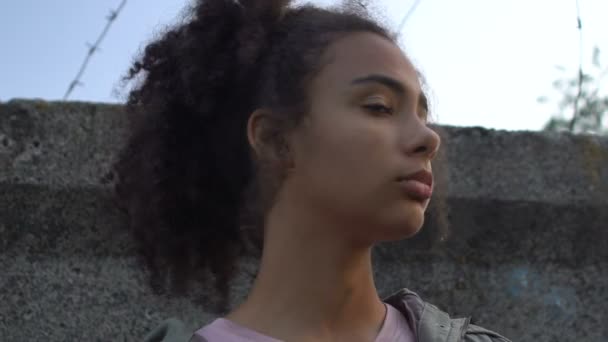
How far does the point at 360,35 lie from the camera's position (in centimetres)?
228

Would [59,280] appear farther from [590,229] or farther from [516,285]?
[590,229]

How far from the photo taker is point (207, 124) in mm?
2402

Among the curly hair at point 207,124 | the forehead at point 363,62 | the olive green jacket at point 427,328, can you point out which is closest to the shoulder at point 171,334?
the olive green jacket at point 427,328

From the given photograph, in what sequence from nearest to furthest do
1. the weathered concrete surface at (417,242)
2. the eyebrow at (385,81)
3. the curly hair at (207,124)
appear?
the eyebrow at (385,81), the curly hair at (207,124), the weathered concrete surface at (417,242)

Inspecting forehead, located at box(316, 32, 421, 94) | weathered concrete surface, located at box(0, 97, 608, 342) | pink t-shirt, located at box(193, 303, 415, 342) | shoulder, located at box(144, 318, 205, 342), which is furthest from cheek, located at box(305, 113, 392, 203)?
weathered concrete surface, located at box(0, 97, 608, 342)

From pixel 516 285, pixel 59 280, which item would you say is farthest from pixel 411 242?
pixel 59 280

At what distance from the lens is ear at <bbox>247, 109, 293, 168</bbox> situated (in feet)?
7.30

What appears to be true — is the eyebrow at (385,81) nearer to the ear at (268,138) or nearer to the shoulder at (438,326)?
the ear at (268,138)

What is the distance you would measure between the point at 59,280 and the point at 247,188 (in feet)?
2.14

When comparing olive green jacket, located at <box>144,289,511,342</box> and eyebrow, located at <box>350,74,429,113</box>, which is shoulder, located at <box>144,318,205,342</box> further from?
eyebrow, located at <box>350,74,429,113</box>

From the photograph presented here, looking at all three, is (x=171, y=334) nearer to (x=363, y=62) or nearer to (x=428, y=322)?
(x=428, y=322)

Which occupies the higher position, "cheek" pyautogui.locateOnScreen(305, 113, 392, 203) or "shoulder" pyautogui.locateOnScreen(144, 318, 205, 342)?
"cheek" pyautogui.locateOnScreen(305, 113, 392, 203)

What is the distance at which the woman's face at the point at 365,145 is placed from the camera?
6.68ft

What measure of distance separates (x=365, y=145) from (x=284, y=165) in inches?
8.9
